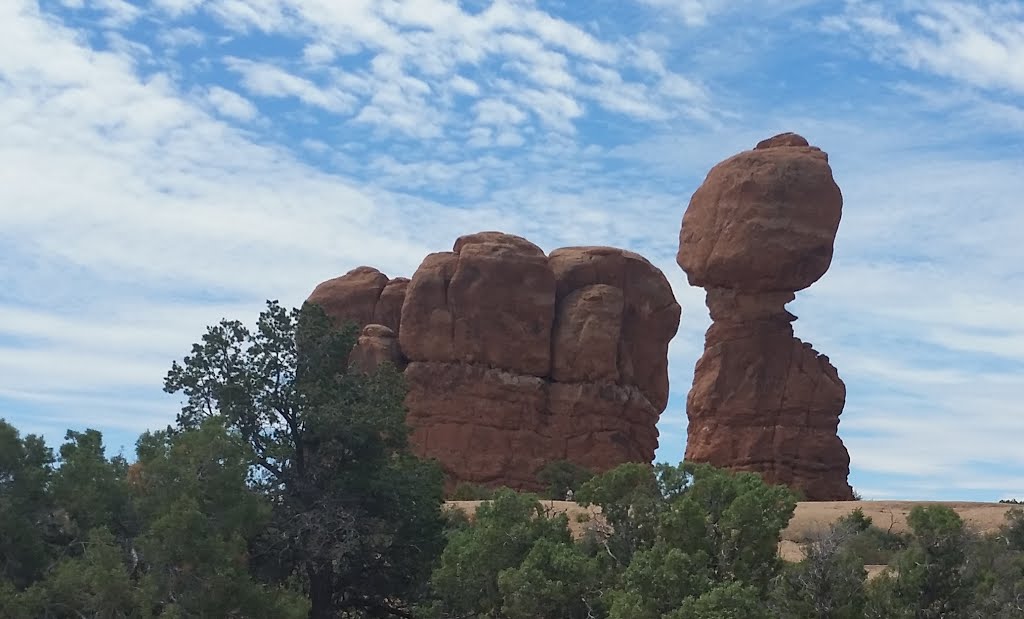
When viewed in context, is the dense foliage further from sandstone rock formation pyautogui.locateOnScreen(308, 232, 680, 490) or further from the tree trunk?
A: sandstone rock formation pyautogui.locateOnScreen(308, 232, 680, 490)

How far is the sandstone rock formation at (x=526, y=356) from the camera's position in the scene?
52750mm

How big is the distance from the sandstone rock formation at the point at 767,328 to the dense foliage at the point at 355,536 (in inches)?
834

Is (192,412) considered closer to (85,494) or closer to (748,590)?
(85,494)

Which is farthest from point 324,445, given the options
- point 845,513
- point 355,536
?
point 845,513

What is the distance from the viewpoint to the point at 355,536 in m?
23.3

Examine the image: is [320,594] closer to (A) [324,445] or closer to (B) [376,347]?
(A) [324,445]

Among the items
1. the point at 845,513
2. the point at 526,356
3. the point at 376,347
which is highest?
the point at 376,347

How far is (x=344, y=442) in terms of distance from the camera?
24.4 m

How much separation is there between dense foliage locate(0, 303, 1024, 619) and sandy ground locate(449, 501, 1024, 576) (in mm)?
3581

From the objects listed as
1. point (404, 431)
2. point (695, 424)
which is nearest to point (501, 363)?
point (695, 424)

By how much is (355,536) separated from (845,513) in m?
15.5

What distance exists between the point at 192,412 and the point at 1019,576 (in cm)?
1555

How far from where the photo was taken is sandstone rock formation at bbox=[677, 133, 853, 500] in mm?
47719

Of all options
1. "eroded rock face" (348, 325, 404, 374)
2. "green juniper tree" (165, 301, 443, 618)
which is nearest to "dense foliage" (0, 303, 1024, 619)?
"green juniper tree" (165, 301, 443, 618)
